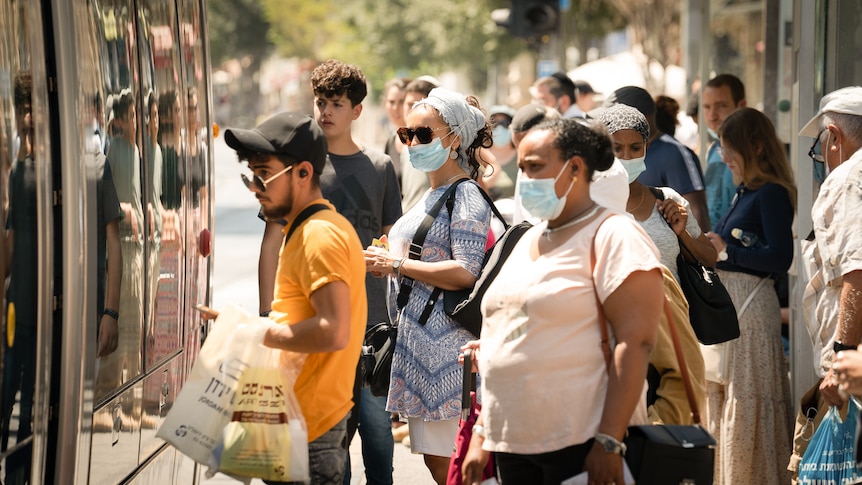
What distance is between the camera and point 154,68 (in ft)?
16.6

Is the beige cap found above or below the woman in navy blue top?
above

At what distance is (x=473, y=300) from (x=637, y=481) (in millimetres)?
1234

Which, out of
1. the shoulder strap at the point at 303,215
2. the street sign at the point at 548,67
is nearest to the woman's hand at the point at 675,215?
the shoulder strap at the point at 303,215

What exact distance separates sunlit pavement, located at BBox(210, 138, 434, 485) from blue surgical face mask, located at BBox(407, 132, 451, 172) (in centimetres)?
104

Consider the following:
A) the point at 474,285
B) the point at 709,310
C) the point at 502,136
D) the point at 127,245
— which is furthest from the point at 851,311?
the point at 502,136

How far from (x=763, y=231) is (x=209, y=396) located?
131 inches

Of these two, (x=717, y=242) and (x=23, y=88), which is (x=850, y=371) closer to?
(x=717, y=242)

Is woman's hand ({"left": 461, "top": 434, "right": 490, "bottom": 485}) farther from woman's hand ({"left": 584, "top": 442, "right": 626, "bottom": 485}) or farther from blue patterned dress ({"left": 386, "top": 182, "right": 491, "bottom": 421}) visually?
blue patterned dress ({"left": 386, "top": 182, "right": 491, "bottom": 421})

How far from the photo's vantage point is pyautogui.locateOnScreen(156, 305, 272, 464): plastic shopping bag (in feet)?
12.6

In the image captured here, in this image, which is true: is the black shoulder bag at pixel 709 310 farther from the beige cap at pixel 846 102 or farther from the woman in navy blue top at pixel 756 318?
the woman in navy blue top at pixel 756 318

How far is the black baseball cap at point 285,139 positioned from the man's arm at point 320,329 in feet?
1.42

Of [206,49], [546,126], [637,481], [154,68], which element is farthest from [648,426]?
[206,49]

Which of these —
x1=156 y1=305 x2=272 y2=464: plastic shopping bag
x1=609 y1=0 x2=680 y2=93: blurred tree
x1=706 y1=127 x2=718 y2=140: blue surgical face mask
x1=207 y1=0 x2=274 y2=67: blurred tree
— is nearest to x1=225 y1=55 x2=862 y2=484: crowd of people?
x1=156 y1=305 x2=272 y2=464: plastic shopping bag

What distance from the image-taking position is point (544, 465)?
3697 mm
